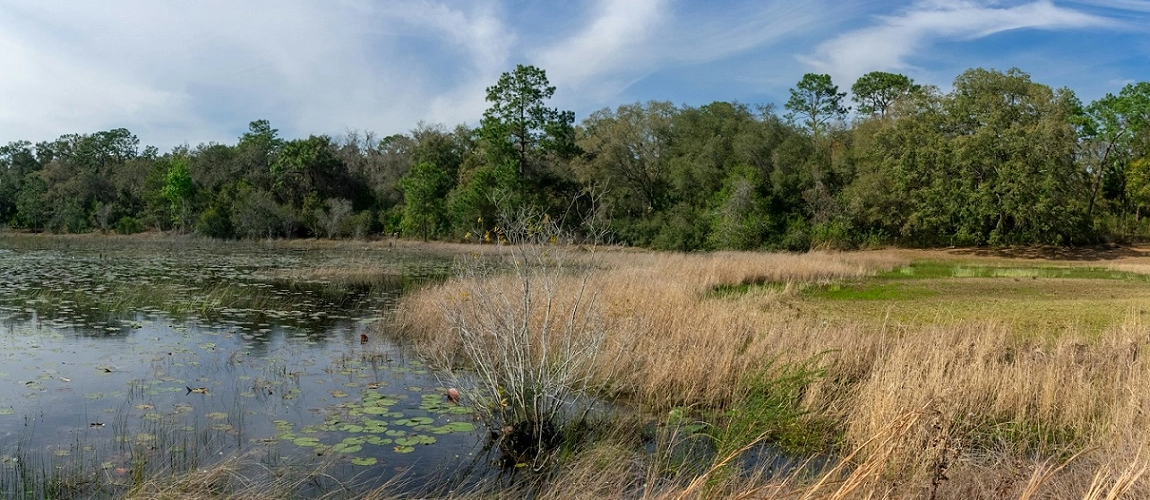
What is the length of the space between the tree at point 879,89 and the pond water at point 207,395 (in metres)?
54.2

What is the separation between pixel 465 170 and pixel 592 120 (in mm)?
13037

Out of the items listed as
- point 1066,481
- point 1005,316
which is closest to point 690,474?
point 1066,481

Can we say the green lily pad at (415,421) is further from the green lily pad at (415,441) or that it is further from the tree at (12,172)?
the tree at (12,172)

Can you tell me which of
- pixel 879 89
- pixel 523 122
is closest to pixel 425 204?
pixel 523 122

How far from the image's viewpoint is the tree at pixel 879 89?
5916 cm

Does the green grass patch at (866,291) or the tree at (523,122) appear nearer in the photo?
the green grass patch at (866,291)

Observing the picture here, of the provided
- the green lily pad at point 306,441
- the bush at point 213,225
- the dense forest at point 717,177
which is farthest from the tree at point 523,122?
the green lily pad at point 306,441

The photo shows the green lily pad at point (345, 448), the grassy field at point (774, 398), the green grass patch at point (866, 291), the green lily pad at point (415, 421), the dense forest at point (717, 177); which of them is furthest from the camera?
the dense forest at point (717, 177)

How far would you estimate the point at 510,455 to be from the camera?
21.0 feet

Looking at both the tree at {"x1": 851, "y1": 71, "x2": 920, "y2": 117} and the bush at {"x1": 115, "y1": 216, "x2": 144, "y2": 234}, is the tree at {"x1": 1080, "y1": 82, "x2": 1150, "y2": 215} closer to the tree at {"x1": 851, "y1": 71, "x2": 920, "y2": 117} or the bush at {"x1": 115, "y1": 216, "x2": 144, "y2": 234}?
the tree at {"x1": 851, "y1": 71, "x2": 920, "y2": 117}

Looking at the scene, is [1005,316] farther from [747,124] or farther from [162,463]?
[747,124]

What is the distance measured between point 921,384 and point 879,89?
5956 cm

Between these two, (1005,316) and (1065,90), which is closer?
(1005,316)

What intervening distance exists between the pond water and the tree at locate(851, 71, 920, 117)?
178ft
